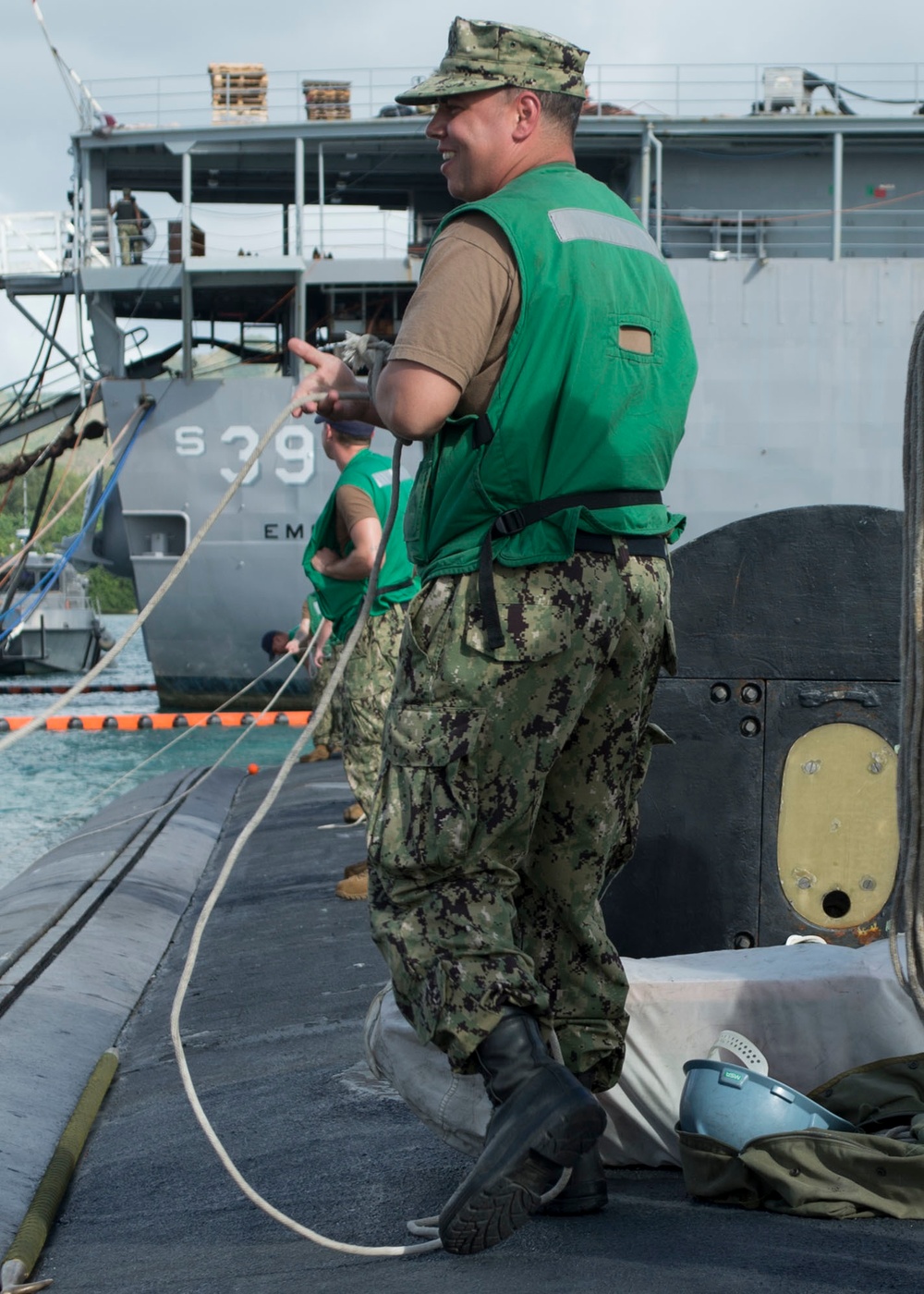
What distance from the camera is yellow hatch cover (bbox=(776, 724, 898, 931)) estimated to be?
11.1 ft

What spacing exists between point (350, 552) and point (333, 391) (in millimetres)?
3141

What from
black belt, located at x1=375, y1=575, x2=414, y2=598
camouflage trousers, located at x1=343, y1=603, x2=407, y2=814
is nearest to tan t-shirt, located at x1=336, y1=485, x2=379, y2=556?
black belt, located at x1=375, y1=575, x2=414, y2=598

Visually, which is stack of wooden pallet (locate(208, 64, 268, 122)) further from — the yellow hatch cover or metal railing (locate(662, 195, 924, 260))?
the yellow hatch cover

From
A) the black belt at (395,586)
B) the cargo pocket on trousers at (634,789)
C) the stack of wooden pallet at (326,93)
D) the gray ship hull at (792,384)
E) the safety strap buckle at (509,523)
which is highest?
the stack of wooden pallet at (326,93)

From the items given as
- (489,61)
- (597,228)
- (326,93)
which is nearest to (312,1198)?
(597,228)

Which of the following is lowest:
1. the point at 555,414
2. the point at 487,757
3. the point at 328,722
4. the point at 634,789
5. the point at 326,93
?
the point at 328,722

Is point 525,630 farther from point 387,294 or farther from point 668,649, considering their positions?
point 387,294

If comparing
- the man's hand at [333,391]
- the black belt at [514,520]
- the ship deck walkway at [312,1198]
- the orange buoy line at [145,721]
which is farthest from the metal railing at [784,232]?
the black belt at [514,520]

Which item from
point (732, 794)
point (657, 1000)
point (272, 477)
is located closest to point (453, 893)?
point (657, 1000)

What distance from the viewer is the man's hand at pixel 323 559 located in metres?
5.79

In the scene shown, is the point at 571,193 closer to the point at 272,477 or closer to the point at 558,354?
the point at 558,354

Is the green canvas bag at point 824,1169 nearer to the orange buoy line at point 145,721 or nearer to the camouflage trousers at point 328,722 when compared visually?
the camouflage trousers at point 328,722

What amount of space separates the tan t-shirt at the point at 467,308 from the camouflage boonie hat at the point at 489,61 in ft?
0.71

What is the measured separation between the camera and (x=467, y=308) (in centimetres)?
217
